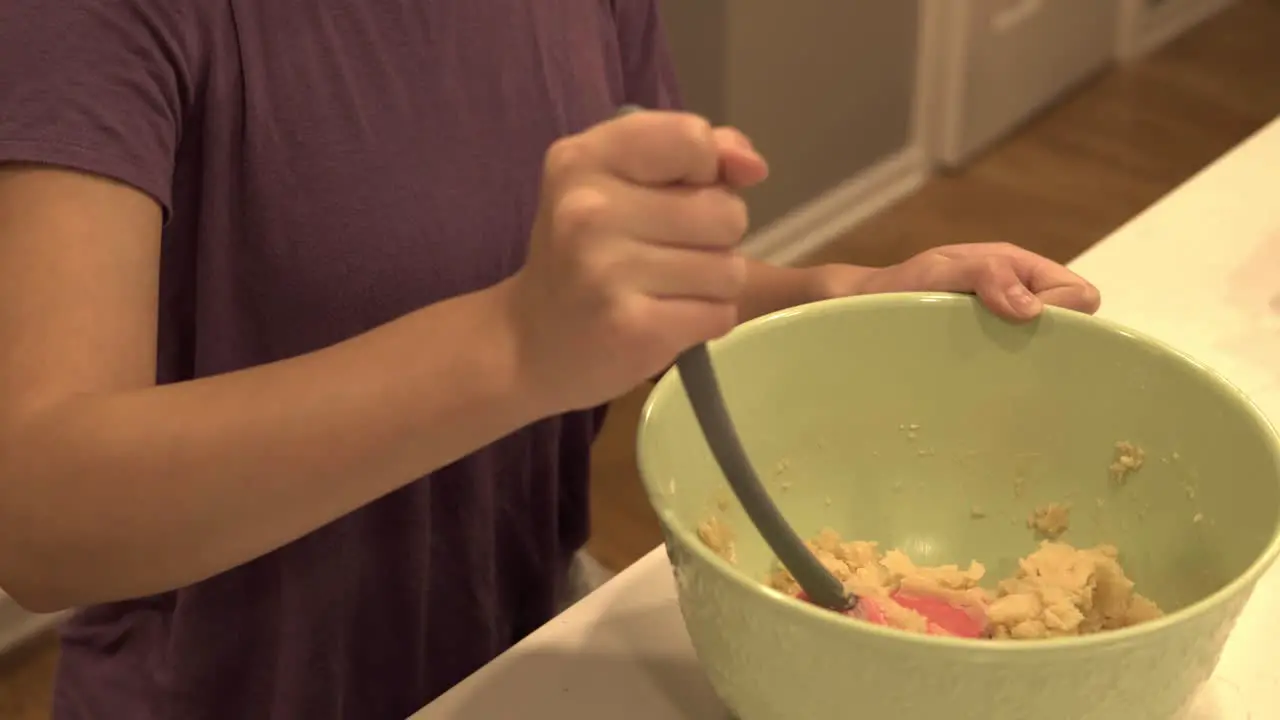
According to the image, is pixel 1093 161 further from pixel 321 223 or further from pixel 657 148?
pixel 657 148

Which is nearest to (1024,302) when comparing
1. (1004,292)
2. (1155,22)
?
(1004,292)

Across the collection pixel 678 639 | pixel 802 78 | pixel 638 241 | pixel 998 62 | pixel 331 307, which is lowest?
pixel 998 62

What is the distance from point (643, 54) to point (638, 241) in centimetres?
41

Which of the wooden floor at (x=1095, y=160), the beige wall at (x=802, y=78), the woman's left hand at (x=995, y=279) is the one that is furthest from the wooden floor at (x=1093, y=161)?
the woman's left hand at (x=995, y=279)

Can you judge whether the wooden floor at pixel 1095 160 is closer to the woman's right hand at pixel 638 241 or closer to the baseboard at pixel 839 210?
the baseboard at pixel 839 210

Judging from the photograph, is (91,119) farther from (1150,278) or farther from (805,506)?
(1150,278)

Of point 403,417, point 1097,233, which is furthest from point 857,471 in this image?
point 1097,233

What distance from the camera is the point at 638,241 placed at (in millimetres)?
430

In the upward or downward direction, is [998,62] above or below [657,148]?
below

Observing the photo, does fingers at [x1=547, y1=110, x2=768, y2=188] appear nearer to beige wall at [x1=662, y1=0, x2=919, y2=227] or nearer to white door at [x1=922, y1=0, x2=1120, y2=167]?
beige wall at [x1=662, y1=0, x2=919, y2=227]

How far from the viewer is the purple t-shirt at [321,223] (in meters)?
0.53

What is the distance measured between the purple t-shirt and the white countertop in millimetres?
153

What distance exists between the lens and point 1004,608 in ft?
1.77

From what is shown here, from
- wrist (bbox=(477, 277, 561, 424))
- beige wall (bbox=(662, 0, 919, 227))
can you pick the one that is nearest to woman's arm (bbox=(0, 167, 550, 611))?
wrist (bbox=(477, 277, 561, 424))
